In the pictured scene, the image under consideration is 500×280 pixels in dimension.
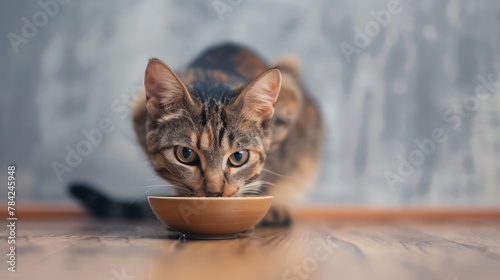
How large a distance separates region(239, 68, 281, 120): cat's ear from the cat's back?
0.76ft

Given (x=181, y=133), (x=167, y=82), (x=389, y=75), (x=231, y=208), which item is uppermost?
(x=389, y=75)

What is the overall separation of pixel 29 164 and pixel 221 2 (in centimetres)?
107

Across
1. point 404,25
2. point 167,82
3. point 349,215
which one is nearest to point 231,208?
point 167,82

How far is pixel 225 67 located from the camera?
73.0 inches

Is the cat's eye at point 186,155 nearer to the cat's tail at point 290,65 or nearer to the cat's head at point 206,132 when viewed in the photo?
the cat's head at point 206,132

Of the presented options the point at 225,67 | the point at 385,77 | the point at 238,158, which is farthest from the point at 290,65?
the point at 238,158

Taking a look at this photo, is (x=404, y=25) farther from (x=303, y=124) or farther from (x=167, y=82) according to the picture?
(x=167, y=82)

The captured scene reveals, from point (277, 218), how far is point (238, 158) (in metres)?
0.47

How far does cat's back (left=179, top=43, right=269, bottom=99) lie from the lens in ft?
5.53

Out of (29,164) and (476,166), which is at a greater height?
(476,166)

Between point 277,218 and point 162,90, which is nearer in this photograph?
point 162,90

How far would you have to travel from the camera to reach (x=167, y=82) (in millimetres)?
1316

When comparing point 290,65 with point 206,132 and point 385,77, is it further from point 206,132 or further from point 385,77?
point 206,132

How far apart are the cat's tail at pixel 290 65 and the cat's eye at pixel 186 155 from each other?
32.5 inches
